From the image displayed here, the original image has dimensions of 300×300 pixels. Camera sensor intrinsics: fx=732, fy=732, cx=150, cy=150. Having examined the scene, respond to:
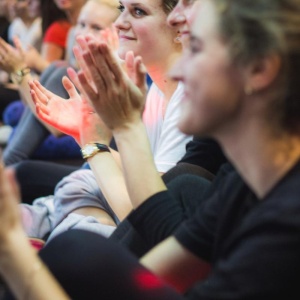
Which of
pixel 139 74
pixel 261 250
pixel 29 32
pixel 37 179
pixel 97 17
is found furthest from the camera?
pixel 29 32

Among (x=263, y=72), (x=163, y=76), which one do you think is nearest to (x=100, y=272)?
(x=263, y=72)

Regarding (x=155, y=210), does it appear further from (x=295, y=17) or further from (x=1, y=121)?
(x=1, y=121)

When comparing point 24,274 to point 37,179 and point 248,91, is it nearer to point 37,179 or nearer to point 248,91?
point 248,91

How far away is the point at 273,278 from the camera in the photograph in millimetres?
899

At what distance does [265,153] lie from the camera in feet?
3.27

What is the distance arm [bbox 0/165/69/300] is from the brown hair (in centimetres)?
35

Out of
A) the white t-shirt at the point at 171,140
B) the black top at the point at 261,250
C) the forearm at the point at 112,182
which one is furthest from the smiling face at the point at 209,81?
the white t-shirt at the point at 171,140

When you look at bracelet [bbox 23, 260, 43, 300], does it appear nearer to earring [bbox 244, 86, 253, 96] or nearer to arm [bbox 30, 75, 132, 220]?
earring [bbox 244, 86, 253, 96]

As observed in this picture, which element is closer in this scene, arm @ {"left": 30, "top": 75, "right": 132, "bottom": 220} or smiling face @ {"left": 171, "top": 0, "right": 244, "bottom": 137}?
smiling face @ {"left": 171, "top": 0, "right": 244, "bottom": 137}

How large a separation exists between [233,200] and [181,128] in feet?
0.43

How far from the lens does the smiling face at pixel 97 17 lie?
2635 mm

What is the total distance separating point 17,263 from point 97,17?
1.84 metres

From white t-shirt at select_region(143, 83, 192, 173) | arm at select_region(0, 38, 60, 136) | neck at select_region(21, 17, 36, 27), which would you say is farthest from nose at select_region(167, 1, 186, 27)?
neck at select_region(21, 17, 36, 27)

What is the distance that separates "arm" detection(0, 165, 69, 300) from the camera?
3.07 feet
